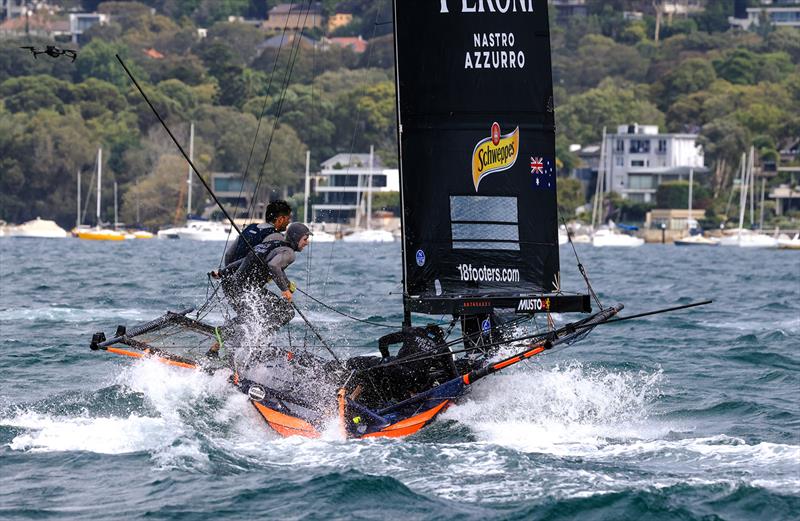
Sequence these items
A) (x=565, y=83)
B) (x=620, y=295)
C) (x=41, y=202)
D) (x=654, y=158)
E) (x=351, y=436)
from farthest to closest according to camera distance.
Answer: (x=565, y=83) < (x=654, y=158) < (x=41, y=202) < (x=620, y=295) < (x=351, y=436)

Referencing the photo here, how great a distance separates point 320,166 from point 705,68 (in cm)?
4073

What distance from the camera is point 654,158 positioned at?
11319 cm

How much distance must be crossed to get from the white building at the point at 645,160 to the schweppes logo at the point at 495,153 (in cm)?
9749

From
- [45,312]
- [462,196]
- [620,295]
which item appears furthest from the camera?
[620,295]

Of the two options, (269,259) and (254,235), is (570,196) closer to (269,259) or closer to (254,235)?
(254,235)

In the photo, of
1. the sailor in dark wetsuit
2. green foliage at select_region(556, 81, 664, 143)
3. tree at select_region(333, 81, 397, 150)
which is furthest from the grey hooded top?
green foliage at select_region(556, 81, 664, 143)

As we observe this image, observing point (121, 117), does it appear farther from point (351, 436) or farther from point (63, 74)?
point (351, 436)

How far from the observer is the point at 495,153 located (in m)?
14.5

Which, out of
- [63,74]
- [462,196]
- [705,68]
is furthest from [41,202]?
[462,196]

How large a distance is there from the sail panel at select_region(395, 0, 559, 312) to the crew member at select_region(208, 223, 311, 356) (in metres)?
1.01

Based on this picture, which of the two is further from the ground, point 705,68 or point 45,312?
point 705,68

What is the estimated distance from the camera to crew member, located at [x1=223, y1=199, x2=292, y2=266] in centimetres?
1456

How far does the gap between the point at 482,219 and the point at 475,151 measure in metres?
0.61

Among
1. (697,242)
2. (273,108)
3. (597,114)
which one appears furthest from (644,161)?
(273,108)
